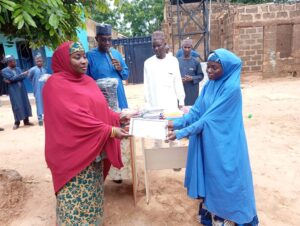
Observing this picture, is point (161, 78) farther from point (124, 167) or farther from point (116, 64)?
point (124, 167)

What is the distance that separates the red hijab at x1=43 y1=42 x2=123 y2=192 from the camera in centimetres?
202

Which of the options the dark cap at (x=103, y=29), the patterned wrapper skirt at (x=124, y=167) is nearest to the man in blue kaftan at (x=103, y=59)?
the dark cap at (x=103, y=29)

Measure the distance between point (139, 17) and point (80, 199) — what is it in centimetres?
2943

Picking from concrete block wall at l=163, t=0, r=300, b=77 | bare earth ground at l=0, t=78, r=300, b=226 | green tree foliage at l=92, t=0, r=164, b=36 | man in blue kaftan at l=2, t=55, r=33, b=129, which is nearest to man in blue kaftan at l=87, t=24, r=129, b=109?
bare earth ground at l=0, t=78, r=300, b=226

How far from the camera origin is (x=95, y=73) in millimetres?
3170

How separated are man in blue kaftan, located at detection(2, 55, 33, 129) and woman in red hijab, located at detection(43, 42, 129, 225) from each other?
5817mm

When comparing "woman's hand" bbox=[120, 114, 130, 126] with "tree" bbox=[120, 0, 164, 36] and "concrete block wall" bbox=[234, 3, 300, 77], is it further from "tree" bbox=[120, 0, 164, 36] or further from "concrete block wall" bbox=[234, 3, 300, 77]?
"tree" bbox=[120, 0, 164, 36]

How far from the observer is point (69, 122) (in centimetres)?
201

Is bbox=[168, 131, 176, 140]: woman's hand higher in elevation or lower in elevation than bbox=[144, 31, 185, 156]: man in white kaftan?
lower

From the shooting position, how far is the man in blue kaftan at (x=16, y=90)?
7117 mm

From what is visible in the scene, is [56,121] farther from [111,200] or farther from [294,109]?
[294,109]

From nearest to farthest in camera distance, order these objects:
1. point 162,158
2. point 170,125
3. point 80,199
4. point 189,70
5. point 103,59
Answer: point 80,199
point 170,125
point 103,59
point 162,158
point 189,70

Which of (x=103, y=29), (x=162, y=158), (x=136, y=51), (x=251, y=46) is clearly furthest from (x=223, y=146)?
(x=136, y=51)

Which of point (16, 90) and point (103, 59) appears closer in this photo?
point (103, 59)
